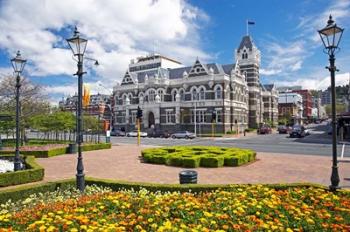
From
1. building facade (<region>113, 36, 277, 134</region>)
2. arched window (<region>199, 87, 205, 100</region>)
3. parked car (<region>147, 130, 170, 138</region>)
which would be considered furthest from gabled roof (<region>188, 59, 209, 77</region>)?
parked car (<region>147, 130, 170, 138</region>)

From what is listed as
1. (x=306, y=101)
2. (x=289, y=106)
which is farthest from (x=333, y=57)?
(x=306, y=101)

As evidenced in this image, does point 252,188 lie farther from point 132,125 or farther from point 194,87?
point 132,125

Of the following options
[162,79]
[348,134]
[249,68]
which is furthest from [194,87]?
[348,134]

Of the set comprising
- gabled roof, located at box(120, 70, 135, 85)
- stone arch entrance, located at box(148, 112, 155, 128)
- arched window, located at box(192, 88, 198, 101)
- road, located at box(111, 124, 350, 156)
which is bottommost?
road, located at box(111, 124, 350, 156)

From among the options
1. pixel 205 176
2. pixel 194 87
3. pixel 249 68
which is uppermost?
pixel 249 68

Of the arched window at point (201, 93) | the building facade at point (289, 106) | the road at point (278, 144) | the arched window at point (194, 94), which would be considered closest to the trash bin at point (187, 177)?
the road at point (278, 144)

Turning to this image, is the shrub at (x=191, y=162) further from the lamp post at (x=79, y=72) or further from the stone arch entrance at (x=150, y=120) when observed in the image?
the stone arch entrance at (x=150, y=120)

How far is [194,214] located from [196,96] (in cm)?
5830

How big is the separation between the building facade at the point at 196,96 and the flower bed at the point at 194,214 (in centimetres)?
5331

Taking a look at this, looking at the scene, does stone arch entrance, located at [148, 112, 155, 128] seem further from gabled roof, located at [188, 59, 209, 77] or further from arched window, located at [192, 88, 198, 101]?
gabled roof, located at [188, 59, 209, 77]

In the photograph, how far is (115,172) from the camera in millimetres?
17906

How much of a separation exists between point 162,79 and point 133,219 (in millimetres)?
63465

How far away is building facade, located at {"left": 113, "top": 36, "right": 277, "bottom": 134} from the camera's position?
62.4 m

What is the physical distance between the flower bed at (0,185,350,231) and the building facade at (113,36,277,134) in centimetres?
5331
